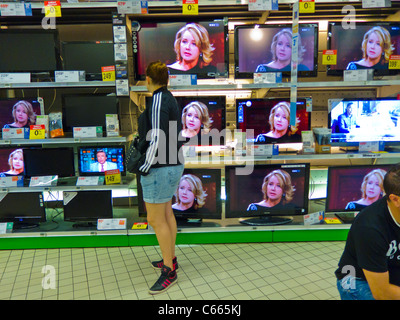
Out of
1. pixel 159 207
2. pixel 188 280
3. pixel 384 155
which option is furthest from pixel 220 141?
pixel 384 155

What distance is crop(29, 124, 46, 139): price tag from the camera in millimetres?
3102

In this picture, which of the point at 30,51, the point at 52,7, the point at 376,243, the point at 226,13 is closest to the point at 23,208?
the point at 30,51

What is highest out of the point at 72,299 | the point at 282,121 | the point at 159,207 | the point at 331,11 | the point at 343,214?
the point at 331,11

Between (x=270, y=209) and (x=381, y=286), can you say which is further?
(x=270, y=209)

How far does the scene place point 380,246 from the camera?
Result: 1405mm

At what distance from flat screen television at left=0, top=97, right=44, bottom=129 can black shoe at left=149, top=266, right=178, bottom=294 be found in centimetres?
189

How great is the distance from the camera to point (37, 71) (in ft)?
10.3

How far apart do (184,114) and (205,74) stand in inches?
16.2

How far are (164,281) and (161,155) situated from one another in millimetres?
920

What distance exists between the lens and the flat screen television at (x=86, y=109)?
10.5 feet

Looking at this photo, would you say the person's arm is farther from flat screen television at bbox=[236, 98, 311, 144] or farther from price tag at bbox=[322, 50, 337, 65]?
price tag at bbox=[322, 50, 337, 65]

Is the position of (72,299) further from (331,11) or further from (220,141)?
(331,11)

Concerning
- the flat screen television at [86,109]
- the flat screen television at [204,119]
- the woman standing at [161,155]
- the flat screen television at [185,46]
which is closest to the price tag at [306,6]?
the flat screen television at [185,46]

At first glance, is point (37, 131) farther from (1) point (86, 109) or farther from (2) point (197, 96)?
(2) point (197, 96)
